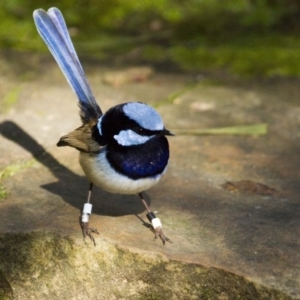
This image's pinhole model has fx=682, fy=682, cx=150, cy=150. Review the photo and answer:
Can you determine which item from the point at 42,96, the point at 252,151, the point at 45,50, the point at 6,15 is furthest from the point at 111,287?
the point at 6,15

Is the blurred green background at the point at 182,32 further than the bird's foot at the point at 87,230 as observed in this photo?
Yes

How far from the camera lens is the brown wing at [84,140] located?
3.70 metres

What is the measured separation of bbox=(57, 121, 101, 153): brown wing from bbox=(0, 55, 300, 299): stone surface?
0.36 m

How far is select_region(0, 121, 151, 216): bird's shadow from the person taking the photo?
13.0ft

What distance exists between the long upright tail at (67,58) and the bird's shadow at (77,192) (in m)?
0.40

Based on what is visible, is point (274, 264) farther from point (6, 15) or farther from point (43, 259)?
point (6, 15)

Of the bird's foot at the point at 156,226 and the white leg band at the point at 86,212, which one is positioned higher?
the white leg band at the point at 86,212

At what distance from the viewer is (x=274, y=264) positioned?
3.27 metres

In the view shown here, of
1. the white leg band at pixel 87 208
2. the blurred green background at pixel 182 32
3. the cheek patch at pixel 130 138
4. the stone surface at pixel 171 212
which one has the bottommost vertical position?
the blurred green background at pixel 182 32

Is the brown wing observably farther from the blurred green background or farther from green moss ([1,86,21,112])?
the blurred green background

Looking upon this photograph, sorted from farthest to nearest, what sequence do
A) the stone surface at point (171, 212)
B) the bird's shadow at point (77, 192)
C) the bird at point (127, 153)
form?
the bird's shadow at point (77, 192), the bird at point (127, 153), the stone surface at point (171, 212)

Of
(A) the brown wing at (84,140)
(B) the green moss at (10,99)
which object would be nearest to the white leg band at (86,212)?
(A) the brown wing at (84,140)

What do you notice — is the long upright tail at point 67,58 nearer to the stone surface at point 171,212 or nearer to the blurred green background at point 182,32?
the stone surface at point 171,212

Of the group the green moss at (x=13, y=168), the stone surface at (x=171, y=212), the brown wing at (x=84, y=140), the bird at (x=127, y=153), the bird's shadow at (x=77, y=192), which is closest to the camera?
the stone surface at (x=171, y=212)
